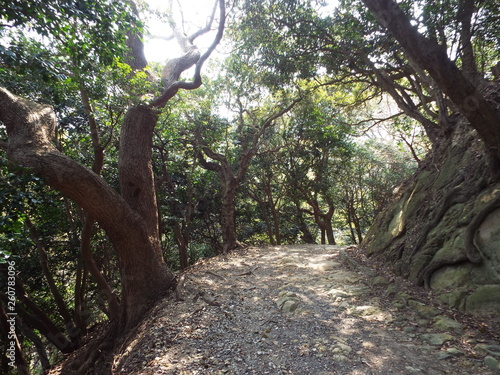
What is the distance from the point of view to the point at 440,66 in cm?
343

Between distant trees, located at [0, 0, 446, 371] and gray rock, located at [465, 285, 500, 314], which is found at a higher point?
distant trees, located at [0, 0, 446, 371]

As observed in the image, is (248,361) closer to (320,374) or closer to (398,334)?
(320,374)

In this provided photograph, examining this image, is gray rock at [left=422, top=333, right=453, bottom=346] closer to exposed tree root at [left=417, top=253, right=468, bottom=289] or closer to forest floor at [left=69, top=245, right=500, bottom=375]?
forest floor at [left=69, top=245, right=500, bottom=375]

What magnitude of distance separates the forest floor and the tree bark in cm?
266

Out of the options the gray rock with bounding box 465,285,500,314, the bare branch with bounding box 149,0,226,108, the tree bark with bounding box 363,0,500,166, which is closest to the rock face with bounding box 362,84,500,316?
the gray rock with bounding box 465,285,500,314

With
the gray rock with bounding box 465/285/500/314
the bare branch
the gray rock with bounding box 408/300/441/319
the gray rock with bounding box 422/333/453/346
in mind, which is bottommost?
the gray rock with bounding box 422/333/453/346

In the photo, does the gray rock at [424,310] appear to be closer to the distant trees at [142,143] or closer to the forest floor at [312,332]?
the forest floor at [312,332]

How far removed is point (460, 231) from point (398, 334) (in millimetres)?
1899

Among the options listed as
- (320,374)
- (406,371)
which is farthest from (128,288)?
(406,371)

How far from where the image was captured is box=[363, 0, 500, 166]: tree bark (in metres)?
3.42

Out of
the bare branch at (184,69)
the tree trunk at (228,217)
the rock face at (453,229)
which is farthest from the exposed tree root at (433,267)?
the tree trunk at (228,217)

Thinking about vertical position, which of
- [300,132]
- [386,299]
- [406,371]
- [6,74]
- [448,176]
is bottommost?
[406,371]

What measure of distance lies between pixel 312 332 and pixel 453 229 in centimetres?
273

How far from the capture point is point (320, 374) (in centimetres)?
260
